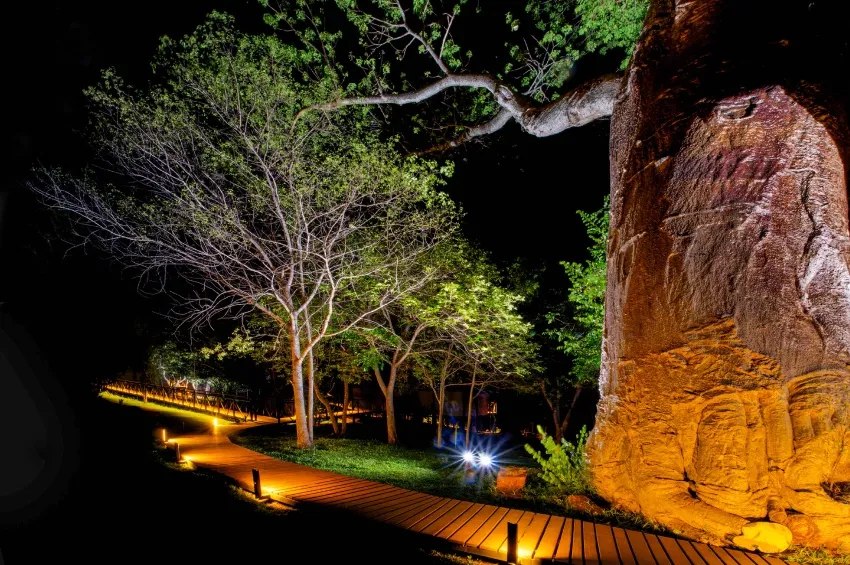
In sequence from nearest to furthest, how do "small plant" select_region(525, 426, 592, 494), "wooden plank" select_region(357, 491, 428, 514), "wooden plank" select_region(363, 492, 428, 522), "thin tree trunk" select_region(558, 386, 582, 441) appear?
1. "wooden plank" select_region(363, 492, 428, 522)
2. "wooden plank" select_region(357, 491, 428, 514)
3. "small plant" select_region(525, 426, 592, 494)
4. "thin tree trunk" select_region(558, 386, 582, 441)

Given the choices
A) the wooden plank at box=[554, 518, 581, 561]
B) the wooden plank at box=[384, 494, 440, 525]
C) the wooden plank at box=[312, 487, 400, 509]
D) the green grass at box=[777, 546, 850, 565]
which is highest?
the green grass at box=[777, 546, 850, 565]

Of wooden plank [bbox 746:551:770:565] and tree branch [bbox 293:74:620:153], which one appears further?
tree branch [bbox 293:74:620:153]

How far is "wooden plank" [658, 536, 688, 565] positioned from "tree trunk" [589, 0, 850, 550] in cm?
37

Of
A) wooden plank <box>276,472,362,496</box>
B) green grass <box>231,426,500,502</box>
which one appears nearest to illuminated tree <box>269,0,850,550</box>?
green grass <box>231,426,500,502</box>

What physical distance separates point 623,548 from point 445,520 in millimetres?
1865

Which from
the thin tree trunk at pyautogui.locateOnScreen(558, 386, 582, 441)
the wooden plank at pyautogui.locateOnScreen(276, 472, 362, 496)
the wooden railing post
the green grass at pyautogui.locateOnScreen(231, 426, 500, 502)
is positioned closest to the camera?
the wooden railing post

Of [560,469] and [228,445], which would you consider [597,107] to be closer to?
[560,469]

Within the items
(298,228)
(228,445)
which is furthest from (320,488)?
(298,228)

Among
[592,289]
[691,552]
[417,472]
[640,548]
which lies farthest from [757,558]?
[592,289]

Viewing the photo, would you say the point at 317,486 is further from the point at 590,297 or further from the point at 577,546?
the point at 590,297

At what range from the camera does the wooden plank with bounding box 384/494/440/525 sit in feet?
17.4

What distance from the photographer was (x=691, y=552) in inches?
170

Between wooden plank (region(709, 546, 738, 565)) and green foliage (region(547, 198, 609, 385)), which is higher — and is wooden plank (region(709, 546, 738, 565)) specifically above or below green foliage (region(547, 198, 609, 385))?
below

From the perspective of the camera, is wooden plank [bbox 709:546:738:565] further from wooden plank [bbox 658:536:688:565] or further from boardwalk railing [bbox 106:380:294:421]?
boardwalk railing [bbox 106:380:294:421]
